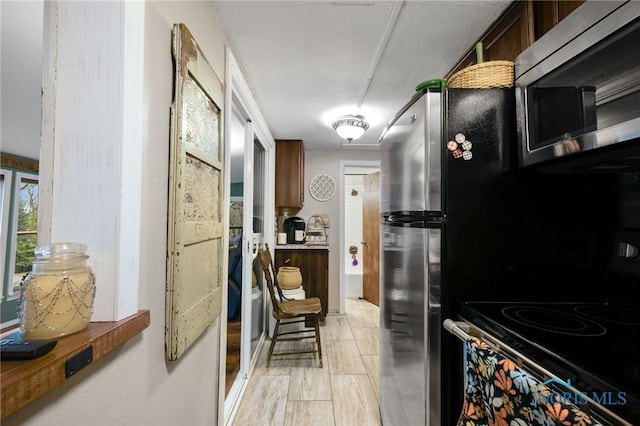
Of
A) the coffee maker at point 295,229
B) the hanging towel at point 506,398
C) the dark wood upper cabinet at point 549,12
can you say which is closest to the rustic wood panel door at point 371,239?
the coffee maker at point 295,229

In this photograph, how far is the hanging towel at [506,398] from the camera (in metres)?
0.49

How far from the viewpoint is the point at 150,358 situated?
77 centimetres

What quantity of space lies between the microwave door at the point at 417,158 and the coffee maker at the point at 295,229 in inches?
82.3

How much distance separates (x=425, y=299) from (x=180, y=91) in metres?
1.16

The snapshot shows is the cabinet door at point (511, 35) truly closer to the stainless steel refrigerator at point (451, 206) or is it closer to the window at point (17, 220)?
the stainless steel refrigerator at point (451, 206)

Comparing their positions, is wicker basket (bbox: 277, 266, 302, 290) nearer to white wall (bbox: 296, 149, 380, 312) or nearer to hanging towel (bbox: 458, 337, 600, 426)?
white wall (bbox: 296, 149, 380, 312)

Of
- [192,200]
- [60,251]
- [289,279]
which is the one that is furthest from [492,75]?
[289,279]

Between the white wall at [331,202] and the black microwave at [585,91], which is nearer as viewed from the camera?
the black microwave at [585,91]

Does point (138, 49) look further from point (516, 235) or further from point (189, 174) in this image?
point (516, 235)

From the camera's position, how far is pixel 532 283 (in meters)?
1.01

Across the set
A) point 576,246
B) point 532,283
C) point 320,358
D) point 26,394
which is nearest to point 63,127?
point 26,394

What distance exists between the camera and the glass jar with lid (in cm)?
50

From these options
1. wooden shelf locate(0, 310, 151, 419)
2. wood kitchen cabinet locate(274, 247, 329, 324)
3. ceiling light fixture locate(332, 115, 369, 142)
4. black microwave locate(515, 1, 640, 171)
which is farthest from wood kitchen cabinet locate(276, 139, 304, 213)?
wooden shelf locate(0, 310, 151, 419)

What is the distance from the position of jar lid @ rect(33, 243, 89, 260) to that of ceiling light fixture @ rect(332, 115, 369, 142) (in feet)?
7.14
